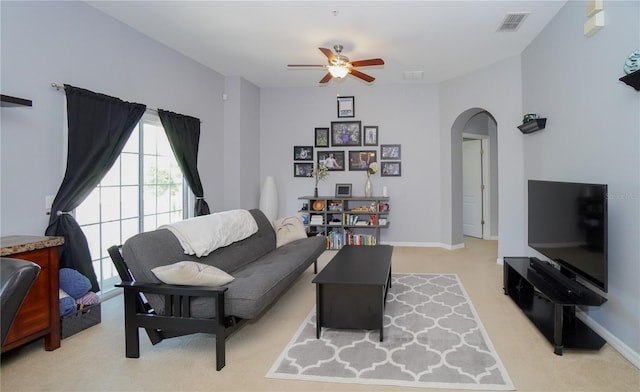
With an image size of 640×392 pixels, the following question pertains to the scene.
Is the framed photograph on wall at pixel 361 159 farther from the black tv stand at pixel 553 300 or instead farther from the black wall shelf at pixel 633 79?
the black wall shelf at pixel 633 79

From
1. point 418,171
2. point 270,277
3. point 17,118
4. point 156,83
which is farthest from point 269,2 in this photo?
point 418,171

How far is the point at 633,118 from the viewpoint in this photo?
2369 mm

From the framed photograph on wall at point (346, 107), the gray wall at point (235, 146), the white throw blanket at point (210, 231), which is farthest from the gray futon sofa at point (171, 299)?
the framed photograph on wall at point (346, 107)

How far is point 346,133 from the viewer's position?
6.27m

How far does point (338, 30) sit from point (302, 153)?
2.77 m

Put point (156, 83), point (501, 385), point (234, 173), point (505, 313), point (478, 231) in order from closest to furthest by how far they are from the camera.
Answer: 1. point (501, 385)
2. point (505, 313)
3. point (156, 83)
4. point (234, 173)
5. point (478, 231)

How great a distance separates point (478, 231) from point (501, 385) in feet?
17.7

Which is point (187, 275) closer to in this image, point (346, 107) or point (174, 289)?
point (174, 289)

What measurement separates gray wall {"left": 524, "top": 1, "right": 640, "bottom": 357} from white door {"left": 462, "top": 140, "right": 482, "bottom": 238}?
3.34 m

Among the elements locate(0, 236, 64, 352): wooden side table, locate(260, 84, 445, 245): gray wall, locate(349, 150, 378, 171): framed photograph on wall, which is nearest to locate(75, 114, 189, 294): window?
locate(0, 236, 64, 352): wooden side table

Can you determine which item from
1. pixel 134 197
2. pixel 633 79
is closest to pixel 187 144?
pixel 134 197

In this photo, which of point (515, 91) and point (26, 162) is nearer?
point (26, 162)

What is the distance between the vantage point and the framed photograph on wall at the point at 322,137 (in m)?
6.33

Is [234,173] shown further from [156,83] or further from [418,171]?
[418,171]
